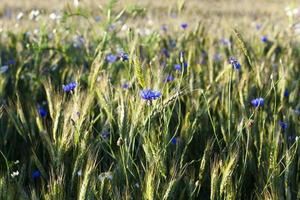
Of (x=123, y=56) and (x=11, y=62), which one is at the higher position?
(x=123, y=56)

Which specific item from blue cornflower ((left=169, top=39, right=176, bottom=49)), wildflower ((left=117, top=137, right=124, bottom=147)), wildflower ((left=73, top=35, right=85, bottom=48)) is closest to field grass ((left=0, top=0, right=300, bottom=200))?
wildflower ((left=117, top=137, right=124, bottom=147))

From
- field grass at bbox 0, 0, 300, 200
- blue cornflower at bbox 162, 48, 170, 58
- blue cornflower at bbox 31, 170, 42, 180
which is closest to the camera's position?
field grass at bbox 0, 0, 300, 200

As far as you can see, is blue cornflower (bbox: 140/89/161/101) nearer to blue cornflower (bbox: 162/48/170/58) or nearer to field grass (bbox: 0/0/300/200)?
field grass (bbox: 0/0/300/200)

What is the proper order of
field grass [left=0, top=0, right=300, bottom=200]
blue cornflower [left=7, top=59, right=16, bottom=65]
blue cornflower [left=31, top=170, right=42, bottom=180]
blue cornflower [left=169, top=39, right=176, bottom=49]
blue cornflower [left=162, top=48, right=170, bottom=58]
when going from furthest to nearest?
blue cornflower [left=169, top=39, right=176, bottom=49] → blue cornflower [left=162, top=48, right=170, bottom=58] → blue cornflower [left=7, top=59, right=16, bottom=65] → blue cornflower [left=31, top=170, right=42, bottom=180] → field grass [left=0, top=0, right=300, bottom=200]

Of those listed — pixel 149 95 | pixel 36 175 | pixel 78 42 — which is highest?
pixel 149 95

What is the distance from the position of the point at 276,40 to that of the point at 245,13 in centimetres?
551

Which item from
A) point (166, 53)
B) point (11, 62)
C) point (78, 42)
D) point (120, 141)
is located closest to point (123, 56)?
point (120, 141)

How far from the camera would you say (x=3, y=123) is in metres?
2.04

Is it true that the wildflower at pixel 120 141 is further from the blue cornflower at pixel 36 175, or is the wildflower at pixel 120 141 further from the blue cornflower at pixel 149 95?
the blue cornflower at pixel 36 175

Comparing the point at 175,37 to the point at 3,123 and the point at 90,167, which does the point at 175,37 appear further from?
the point at 90,167

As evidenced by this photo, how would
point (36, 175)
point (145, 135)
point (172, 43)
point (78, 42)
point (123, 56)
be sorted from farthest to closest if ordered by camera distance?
point (172, 43) → point (78, 42) → point (123, 56) → point (36, 175) → point (145, 135)

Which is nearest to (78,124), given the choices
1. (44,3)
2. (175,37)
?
(175,37)

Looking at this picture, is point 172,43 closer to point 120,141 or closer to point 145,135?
point 145,135

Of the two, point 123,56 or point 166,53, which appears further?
point 166,53
